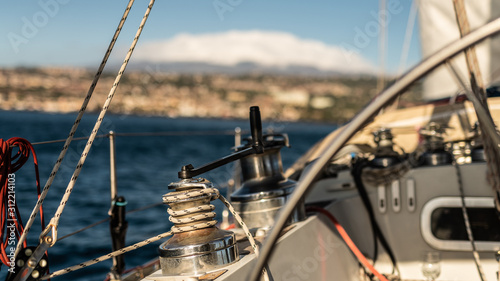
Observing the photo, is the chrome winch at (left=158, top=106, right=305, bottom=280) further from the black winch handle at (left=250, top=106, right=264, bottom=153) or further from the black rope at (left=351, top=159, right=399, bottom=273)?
the black rope at (left=351, top=159, right=399, bottom=273)

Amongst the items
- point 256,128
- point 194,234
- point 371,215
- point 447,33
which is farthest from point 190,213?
point 447,33

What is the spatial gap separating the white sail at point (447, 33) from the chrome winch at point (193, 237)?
2985mm

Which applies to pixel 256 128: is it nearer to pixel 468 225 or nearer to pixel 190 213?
pixel 190 213

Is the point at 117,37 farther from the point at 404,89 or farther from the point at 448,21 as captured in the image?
the point at 448,21

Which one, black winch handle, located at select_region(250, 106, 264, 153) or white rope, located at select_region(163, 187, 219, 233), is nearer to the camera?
white rope, located at select_region(163, 187, 219, 233)

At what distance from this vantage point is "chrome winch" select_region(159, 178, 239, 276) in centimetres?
146

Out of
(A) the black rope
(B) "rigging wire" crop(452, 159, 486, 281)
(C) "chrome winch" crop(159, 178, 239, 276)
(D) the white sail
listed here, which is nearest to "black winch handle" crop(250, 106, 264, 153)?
(C) "chrome winch" crop(159, 178, 239, 276)

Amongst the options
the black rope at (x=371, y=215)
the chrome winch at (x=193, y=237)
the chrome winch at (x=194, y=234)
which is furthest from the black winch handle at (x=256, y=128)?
the black rope at (x=371, y=215)

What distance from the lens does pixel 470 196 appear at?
→ 2.37 meters

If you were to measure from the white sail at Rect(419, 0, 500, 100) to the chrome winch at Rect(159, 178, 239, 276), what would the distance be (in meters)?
2.99

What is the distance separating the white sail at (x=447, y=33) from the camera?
4.12 m

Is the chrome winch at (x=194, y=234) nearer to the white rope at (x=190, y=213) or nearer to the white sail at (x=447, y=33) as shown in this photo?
the white rope at (x=190, y=213)

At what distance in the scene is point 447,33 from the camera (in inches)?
183

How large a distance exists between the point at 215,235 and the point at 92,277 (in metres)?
3.78
